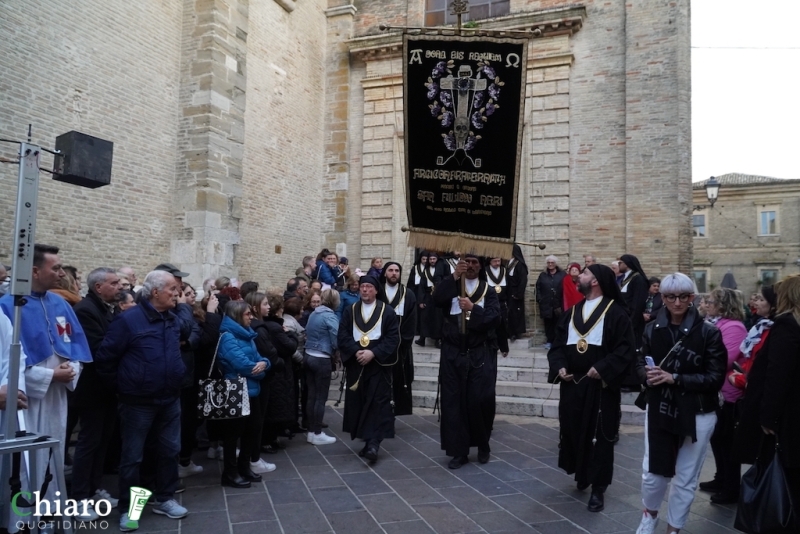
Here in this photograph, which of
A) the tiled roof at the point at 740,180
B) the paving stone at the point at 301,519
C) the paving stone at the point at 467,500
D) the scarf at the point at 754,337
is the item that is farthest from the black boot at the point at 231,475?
the tiled roof at the point at 740,180

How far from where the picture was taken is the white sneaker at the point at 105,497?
4.66 meters

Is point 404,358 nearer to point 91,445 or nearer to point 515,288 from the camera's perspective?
point 91,445

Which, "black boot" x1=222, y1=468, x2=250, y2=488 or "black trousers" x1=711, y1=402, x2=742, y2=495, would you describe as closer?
"black trousers" x1=711, y1=402, x2=742, y2=495

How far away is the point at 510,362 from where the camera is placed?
9953 millimetres

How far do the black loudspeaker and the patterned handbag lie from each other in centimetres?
182

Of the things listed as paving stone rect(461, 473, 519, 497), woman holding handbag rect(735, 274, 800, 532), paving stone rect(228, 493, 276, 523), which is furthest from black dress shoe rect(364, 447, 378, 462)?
woman holding handbag rect(735, 274, 800, 532)

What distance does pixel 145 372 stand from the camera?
13.8 ft

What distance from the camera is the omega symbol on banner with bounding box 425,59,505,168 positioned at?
6.06 metres

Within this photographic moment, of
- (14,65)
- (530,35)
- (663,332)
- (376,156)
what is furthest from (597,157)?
(14,65)

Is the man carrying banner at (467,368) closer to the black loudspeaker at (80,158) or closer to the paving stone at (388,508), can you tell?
the paving stone at (388,508)

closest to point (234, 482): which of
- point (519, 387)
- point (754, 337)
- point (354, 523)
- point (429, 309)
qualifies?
point (354, 523)

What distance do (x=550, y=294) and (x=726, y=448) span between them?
629cm

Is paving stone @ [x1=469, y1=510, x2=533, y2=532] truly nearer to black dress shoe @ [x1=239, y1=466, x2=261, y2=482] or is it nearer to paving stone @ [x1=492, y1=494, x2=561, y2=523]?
paving stone @ [x1=492, y1=494, x2=561, y2=523]

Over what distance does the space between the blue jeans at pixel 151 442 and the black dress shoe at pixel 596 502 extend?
127 inches
